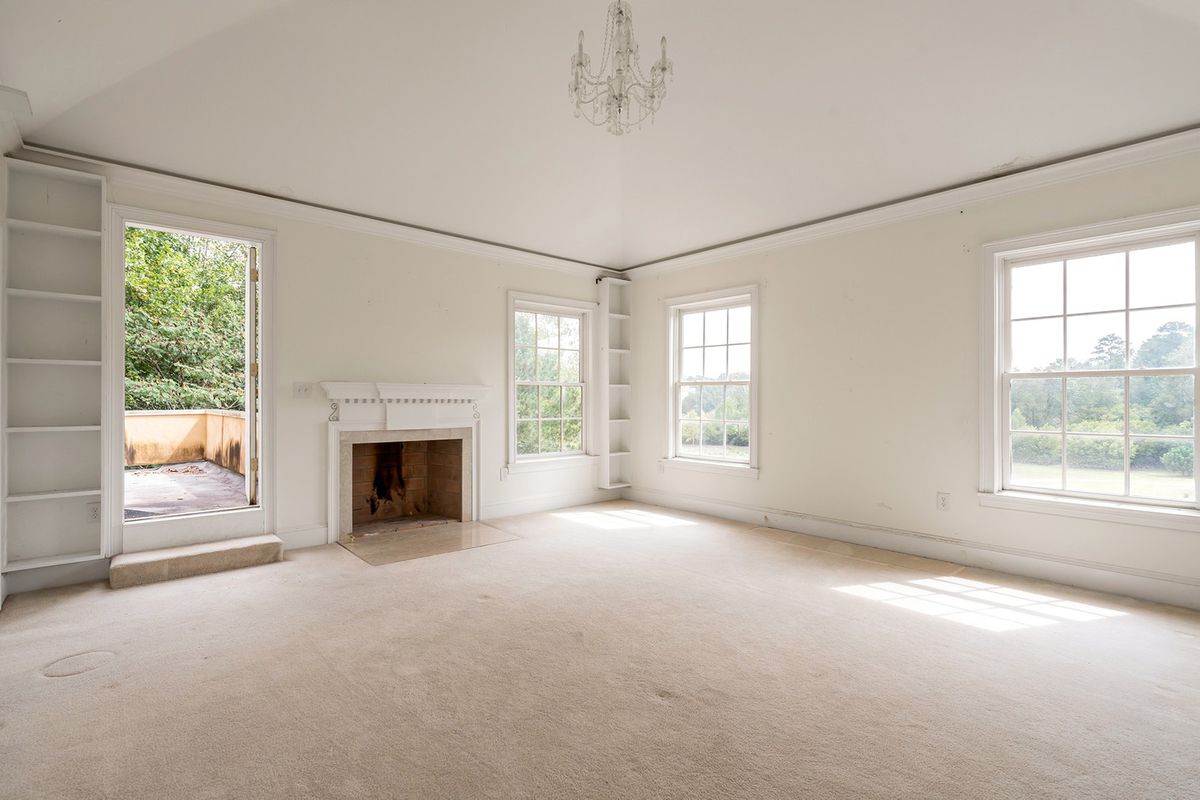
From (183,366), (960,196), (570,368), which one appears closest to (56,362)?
(570,368)

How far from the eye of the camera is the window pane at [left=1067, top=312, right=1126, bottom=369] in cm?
362

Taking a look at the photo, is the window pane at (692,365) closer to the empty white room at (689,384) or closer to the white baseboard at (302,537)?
the empty white room at (689,384)

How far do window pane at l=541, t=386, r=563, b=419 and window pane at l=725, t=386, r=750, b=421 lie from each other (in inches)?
70.4

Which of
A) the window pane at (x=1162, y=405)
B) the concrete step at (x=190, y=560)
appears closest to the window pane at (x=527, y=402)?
the concrete step at (x=190, y=560)

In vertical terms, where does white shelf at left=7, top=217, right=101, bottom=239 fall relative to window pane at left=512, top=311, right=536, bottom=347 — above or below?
above

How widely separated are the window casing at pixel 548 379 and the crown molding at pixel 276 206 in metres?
0.50

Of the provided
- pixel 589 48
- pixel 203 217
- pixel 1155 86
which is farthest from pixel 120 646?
pixel 1155 86

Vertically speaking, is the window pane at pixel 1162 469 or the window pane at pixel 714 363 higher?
the window pane at pixel 714 363

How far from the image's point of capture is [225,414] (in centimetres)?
823

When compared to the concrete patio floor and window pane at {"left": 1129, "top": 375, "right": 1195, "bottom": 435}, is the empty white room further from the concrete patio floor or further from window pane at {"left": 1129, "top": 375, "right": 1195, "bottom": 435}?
the concrete patio floor

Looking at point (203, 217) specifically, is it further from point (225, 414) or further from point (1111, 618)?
point (1111, 618)

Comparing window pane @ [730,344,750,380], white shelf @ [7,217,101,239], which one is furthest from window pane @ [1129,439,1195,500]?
white shelf @ [7,217,101,239]

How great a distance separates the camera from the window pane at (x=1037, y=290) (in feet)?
12.7

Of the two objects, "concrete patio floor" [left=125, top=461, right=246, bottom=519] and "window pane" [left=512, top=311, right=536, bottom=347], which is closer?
"concrete patio floor" [left=125, top=461, right=246, bottom=519]
